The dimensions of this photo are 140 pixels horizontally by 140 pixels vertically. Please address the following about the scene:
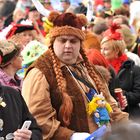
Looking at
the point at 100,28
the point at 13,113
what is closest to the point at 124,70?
the point at 100,28

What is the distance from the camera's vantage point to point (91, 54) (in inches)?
236

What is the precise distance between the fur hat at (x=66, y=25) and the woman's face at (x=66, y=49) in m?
0.05

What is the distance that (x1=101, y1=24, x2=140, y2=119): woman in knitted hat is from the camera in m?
6.67

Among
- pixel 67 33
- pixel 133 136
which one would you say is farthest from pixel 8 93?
pixel 133 136

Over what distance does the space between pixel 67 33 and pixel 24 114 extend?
1087 mm

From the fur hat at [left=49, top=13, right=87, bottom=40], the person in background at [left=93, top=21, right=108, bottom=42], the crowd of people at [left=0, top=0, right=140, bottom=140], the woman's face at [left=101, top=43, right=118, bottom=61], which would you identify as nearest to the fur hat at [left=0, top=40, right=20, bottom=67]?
the crowd of people at [left=0, top=0, right=140, bottom=140]

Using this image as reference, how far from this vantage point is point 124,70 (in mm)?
6887

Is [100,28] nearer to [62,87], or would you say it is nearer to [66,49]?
[66,49]

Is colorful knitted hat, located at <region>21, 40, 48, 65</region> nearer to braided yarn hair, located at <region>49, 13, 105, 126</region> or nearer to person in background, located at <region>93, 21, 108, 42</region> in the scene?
braided yarn hair, located at <region>49, 13, 105, 126</region>

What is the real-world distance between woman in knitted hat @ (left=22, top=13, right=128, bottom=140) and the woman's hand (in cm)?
69

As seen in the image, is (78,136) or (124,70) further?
(124,70)

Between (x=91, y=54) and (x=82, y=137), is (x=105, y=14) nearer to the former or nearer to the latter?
(x=91, y=54)

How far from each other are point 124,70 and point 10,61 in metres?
2.07

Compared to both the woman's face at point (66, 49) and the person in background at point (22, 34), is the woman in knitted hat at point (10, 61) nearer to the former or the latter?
the woman's face at point (66, 49)
